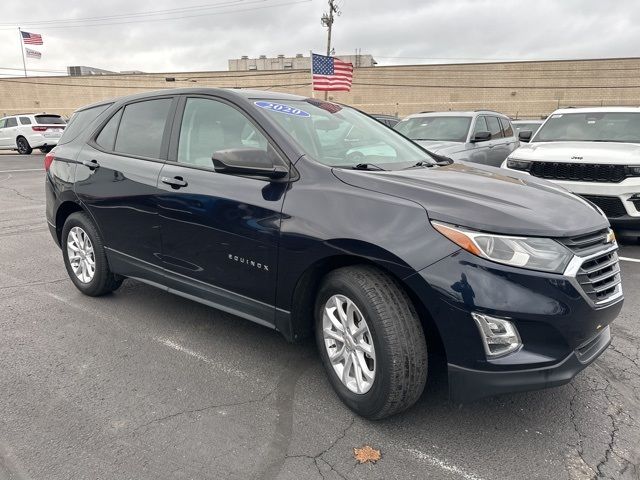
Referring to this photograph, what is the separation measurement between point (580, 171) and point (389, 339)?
4.93m

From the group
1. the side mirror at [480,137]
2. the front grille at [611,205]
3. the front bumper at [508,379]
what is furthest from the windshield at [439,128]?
the front bumper at [508,379]

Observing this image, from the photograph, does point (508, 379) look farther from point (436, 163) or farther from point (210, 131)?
point (210, 131)

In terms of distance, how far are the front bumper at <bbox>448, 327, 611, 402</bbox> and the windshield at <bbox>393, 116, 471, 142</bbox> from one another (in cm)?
686

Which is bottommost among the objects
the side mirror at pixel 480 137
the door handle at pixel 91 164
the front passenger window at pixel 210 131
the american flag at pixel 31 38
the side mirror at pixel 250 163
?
the side mirror at pixel 480 137

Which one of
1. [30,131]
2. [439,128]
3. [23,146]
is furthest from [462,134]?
[23,146]

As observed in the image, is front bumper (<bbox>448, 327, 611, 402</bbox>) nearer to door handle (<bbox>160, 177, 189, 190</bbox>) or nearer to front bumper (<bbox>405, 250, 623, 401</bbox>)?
front bumper (<bbox>405, 250, 623, 401</bbox>)

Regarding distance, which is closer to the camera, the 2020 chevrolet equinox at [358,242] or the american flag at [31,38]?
the 2020 chevrolet equinox at [358,242]

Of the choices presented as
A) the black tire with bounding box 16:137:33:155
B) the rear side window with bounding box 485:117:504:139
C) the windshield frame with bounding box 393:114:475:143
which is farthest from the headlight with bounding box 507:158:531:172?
the black tire with bounding box 16:137:33:155

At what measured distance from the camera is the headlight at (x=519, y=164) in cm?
665

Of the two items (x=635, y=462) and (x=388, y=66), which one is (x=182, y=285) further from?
(x=388, y=66)

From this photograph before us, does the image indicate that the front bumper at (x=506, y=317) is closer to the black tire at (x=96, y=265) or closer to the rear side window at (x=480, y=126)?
the black tire at (x=96, y=265)

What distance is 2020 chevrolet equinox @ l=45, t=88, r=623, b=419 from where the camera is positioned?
227 centimetres

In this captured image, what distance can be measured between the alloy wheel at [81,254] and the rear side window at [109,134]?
791 millimetres

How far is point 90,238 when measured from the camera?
4273mm
